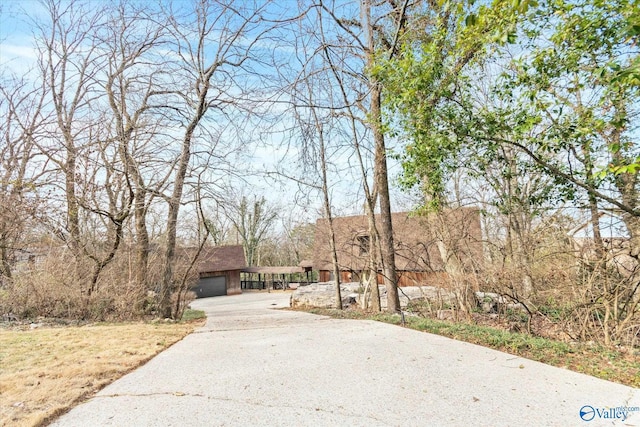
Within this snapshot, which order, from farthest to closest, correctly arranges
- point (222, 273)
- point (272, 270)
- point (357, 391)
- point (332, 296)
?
point (272, 270) < point (222, 273) < point (332, 296) < point (357, 391)

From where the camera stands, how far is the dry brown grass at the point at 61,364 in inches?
119

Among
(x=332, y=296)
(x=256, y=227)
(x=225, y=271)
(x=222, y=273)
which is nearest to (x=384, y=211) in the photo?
(x=332, y=296)

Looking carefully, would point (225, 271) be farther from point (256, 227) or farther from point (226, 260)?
point (256, 227)

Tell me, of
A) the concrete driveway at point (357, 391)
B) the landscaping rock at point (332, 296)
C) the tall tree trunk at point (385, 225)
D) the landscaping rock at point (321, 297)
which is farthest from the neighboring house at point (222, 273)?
the concrete driveway at point (357, 391)

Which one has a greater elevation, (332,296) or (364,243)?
(364,243)

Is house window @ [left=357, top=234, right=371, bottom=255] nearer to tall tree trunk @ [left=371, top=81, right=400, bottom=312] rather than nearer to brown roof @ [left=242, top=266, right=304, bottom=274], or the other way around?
tall tree trunk @ [left=371, top=81, right=400, bottom=312]

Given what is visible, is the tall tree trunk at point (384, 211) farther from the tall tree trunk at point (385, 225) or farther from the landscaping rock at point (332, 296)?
the landscaping rock at point (332, 296)

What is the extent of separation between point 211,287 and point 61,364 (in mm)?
30688

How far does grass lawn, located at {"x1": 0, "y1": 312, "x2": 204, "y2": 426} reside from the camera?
3018 mm

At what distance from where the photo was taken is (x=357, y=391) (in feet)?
11.0

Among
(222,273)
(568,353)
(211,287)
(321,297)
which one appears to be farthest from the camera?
(222,273)

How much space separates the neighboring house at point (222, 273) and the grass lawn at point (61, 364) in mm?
26558

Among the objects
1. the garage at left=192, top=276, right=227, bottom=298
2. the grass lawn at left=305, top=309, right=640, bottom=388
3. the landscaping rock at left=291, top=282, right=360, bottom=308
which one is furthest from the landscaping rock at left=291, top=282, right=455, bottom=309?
the garage at left=192, top=276, right=227, bottom=298

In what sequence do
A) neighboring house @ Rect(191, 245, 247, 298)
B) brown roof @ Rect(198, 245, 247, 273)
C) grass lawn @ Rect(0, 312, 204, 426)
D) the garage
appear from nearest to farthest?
grass lawn @ Rect(0, 312, 204, 426)
the garage
neighboring house @ Rect(191, 245, 247, 298)
brown roof @ Rect(198, 245, 247, 273)
